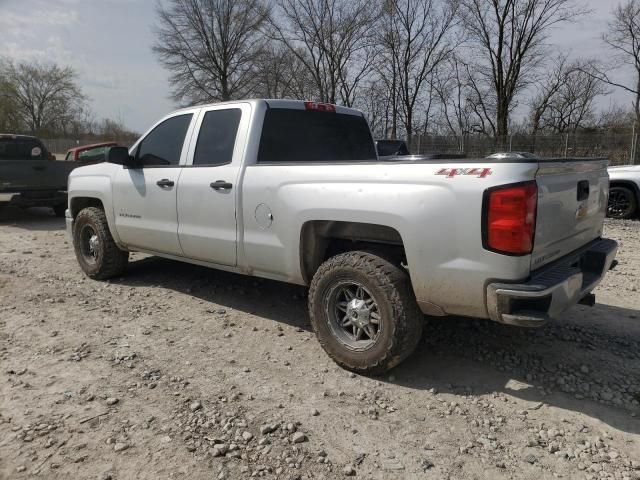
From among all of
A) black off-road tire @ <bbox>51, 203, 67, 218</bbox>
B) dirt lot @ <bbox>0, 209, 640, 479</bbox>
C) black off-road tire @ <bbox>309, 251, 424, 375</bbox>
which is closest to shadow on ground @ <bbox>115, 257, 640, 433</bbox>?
dirt lot @ <bbox>0, 209, 640, 479</bbox>

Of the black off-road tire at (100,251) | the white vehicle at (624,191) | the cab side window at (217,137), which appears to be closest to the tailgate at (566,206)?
the cab side window at (217,137)

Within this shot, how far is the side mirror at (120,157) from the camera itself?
4.97m

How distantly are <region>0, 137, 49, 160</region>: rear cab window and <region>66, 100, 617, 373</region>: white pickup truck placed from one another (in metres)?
7.74

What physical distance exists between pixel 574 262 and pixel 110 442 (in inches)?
123

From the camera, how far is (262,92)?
32.2 m

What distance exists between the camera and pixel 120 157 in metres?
5.02

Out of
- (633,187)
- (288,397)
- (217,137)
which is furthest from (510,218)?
(633,187)

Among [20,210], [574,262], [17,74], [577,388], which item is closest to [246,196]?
[574,262]

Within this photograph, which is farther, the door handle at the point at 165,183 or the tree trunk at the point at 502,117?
the tree trunk at the point at 502,117

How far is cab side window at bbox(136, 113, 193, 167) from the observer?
4.81 metres

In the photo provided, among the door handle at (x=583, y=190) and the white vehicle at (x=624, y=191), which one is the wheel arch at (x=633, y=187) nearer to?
the white vehicle at (x=624, y=191)

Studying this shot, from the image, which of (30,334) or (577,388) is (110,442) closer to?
(30,334)

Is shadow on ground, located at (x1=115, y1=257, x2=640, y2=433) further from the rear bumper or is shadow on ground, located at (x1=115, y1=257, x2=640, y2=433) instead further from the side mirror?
the side mirror

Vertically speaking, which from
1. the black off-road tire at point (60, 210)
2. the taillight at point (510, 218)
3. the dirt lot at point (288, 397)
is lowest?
the dirt lot at point (288, 397)
